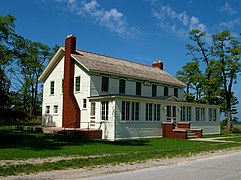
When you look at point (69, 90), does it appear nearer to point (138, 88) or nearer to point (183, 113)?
point (138, 88)

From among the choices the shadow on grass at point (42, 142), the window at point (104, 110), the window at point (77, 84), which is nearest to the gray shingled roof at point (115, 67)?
the window at point (77, 84)

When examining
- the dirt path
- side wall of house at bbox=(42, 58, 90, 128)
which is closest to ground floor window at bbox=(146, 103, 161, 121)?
side wall of house at bbox=(42, 58, 90, 128)

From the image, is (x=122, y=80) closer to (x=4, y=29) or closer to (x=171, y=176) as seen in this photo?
(x=4, y=29)

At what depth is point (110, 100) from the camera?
75.3 feet

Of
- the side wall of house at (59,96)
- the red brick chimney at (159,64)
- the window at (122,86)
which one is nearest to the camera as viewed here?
the side wall of house at (59,96)

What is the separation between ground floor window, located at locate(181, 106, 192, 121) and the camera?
96.4 ft

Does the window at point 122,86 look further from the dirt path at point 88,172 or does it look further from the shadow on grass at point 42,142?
the dirt path at point 88,172

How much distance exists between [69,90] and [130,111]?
22.3ft

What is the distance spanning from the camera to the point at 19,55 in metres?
29.1

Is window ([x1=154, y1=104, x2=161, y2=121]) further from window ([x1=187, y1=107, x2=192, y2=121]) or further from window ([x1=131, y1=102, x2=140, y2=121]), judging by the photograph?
window ([x1=187, y1=107, x2=192, y2=121])

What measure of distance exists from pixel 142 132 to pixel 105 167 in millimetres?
14257

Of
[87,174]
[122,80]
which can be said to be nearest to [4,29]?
[122,80]

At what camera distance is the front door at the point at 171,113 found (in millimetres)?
27741

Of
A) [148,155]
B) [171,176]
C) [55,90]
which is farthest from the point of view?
[55,90]
